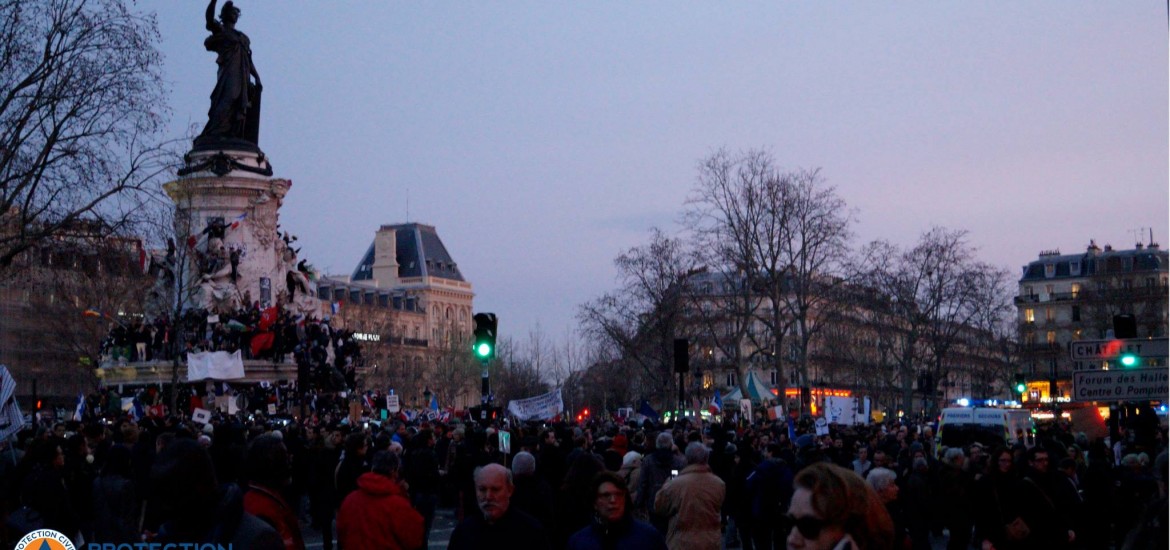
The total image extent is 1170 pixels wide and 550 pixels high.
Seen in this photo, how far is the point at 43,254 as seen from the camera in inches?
1065

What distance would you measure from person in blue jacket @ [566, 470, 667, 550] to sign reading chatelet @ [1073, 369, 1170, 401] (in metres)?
12.0

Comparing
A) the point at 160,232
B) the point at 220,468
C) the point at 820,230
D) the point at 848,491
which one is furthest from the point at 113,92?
the point at 820,230

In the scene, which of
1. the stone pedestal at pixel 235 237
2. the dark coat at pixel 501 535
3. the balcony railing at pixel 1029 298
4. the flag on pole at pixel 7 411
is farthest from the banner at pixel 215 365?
the balcony railing at pixel 1029 298

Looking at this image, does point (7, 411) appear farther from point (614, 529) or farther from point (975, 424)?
point (975, 424)

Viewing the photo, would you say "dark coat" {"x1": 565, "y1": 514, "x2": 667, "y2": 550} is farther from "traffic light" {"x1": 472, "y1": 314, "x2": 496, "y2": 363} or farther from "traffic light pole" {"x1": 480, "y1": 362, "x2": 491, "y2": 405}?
"traffic light pole" {"x1": 480, "y1": 362, "x2": 491, "y2": 405}

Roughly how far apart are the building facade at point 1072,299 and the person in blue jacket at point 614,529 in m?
80.3

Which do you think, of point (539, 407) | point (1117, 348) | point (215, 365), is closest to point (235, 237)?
point (215, 365)

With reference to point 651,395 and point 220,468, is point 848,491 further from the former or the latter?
point 651,395

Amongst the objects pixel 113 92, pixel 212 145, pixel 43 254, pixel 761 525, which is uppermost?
pixel 212 145

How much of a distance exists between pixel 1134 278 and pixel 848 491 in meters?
98.4

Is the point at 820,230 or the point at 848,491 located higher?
the point at 820,230

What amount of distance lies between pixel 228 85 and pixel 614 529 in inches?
1744

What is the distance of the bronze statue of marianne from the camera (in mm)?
49906

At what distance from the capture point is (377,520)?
8719 mm
